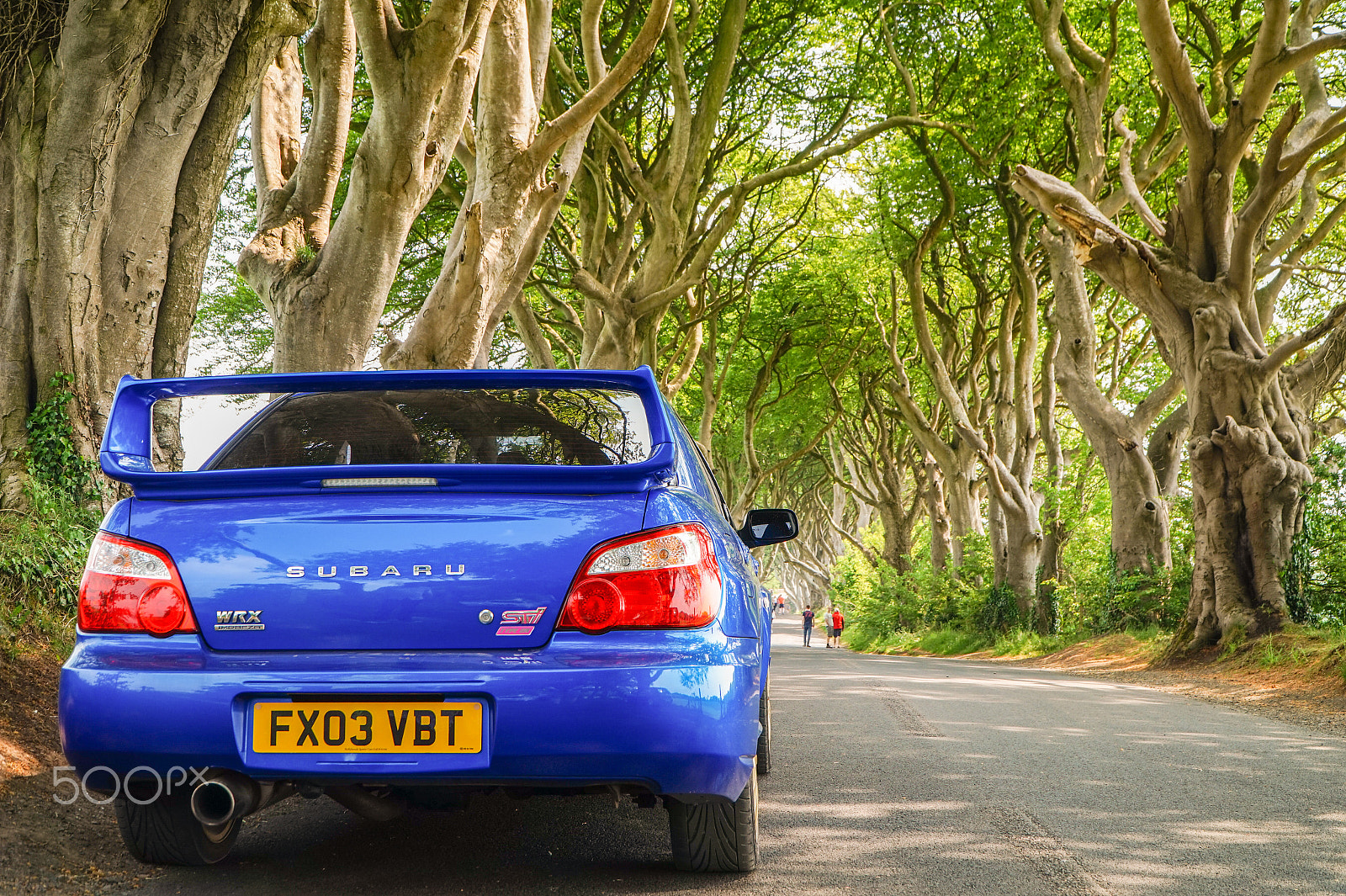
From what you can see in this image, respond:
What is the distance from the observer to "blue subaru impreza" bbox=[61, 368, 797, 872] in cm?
269

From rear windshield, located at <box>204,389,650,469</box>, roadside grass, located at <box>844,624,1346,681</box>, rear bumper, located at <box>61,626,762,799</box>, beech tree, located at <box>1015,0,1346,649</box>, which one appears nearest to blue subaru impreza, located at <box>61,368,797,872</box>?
rear bumper, located at <box>61,626,762,799</box>

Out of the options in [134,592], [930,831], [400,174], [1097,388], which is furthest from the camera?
[1097,388]

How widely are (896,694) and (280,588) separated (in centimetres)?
696

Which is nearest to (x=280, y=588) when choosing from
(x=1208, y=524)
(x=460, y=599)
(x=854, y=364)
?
(x=460, y=599)

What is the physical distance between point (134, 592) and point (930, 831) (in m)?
2.73

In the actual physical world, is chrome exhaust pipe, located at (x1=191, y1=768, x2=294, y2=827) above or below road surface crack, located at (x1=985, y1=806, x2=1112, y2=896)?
above

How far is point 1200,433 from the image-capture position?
448 inches

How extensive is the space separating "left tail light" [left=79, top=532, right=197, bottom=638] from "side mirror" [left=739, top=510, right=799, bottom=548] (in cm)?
257

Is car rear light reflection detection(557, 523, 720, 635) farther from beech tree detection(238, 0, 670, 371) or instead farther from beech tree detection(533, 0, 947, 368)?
beech tree detection(533, 0, 947, 368)

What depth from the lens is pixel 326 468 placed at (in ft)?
9.55

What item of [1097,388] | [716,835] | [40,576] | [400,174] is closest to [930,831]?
[716,835]

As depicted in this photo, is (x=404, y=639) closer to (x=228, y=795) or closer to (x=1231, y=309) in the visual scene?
(x=228, y=795)

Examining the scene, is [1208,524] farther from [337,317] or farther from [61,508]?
[61,508]

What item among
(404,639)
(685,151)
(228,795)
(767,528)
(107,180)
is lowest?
(228,795)
